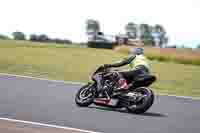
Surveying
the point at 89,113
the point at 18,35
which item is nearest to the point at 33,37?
the point at 18,35

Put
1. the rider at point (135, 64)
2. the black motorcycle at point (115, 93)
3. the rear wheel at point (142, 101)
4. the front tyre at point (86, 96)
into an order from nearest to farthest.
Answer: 1. the rear wheel at point (142, 101)
2. the black motorcycle at point (115, 93)
3. the rider at point (135, 64)
4. the front tyre at point (86, 96)

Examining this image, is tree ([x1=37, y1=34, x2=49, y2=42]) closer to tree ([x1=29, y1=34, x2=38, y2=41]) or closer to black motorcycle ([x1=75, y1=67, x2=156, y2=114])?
tree ([x1=29, y1=34, x2=38, y2=41])

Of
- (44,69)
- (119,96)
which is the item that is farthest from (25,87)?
(44,69)

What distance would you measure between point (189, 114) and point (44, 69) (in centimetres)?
1404

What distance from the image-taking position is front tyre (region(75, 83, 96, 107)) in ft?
48.6

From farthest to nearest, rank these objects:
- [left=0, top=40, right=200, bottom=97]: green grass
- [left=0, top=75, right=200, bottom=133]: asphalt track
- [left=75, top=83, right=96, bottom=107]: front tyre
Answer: [left=0, top=40, right=200, bottom=97]: green grass → [left=75, top=83, right=96, bottom=107]: front tyre → [left=0, top=75, right=200, bottom=133]: asphalt track

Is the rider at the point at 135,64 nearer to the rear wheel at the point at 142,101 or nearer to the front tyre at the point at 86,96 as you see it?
the rear wheel at the point at 142,101

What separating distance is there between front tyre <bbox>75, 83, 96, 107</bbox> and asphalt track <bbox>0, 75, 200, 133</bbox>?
0.16 meters

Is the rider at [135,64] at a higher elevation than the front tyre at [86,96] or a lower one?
higher

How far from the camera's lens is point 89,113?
13594mm

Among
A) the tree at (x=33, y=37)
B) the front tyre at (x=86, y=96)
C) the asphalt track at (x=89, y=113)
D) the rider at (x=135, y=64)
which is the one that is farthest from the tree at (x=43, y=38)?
the rider at (x=135, y=64)

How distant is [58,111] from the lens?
1345 cm

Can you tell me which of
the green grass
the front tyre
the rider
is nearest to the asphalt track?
the front tyre

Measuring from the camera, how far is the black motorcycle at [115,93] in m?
14.1
